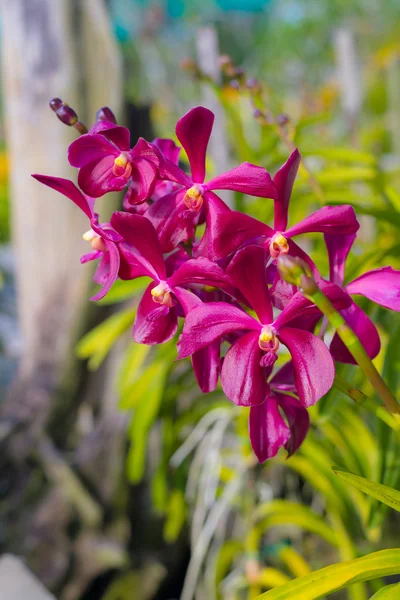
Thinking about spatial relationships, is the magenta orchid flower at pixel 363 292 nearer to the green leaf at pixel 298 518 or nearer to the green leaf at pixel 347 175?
the green leaf at pixel 347 175

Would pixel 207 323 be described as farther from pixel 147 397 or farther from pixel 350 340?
pixel 147 397

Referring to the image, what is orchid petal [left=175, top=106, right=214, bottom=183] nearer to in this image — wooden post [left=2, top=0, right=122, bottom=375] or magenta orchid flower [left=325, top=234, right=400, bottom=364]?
magenta orchid flower [left=325, top=234, right=400, bottom=364]

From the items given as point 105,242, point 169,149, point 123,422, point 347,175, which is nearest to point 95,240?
point 105,242

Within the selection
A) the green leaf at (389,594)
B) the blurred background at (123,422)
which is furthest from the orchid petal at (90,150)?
the blurred background at (123,422)

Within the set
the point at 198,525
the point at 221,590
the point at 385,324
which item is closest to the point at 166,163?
the point at 385,324

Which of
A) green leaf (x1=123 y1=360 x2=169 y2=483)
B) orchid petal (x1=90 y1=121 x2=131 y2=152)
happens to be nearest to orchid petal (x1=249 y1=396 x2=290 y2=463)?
orchid petal (x1=90 y1=121 x2=131 y2=152)
